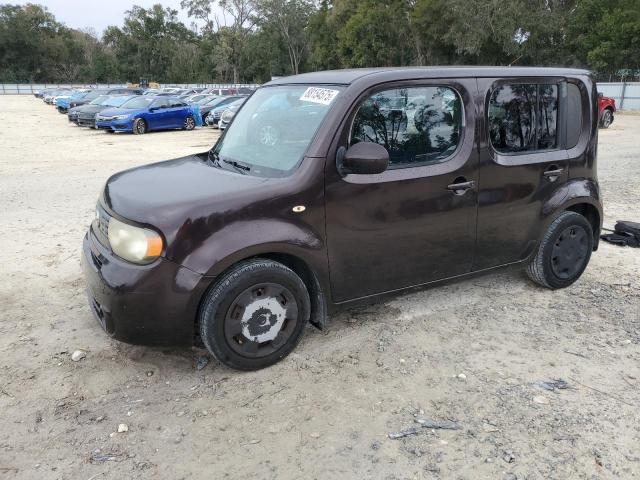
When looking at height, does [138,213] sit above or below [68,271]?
above

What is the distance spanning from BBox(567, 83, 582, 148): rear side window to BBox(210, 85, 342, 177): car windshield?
2101 millimetres

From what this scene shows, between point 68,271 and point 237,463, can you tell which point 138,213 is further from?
point 68,271

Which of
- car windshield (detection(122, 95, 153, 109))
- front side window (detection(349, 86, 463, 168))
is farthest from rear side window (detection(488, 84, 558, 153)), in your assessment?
car windshield (detection(122, 95, 153, 109))

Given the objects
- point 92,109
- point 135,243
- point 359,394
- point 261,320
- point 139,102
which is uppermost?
point 139,102

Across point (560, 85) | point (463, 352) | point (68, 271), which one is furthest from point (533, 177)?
point (68, 271)

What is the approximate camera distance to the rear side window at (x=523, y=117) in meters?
4.00

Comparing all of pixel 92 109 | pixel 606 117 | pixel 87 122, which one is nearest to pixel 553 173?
pixel 606 117

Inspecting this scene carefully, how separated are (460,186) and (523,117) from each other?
0.87 metres

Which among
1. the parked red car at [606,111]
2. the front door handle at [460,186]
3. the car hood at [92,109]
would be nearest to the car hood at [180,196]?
the front door handle at [460,186]

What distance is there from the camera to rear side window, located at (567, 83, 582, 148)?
4.41 meters

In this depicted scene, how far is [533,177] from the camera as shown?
4.21 meters

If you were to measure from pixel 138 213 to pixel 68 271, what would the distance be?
99.3 inches

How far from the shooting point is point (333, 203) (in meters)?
3.42

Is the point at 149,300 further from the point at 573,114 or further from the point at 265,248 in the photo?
the point at 573,114
